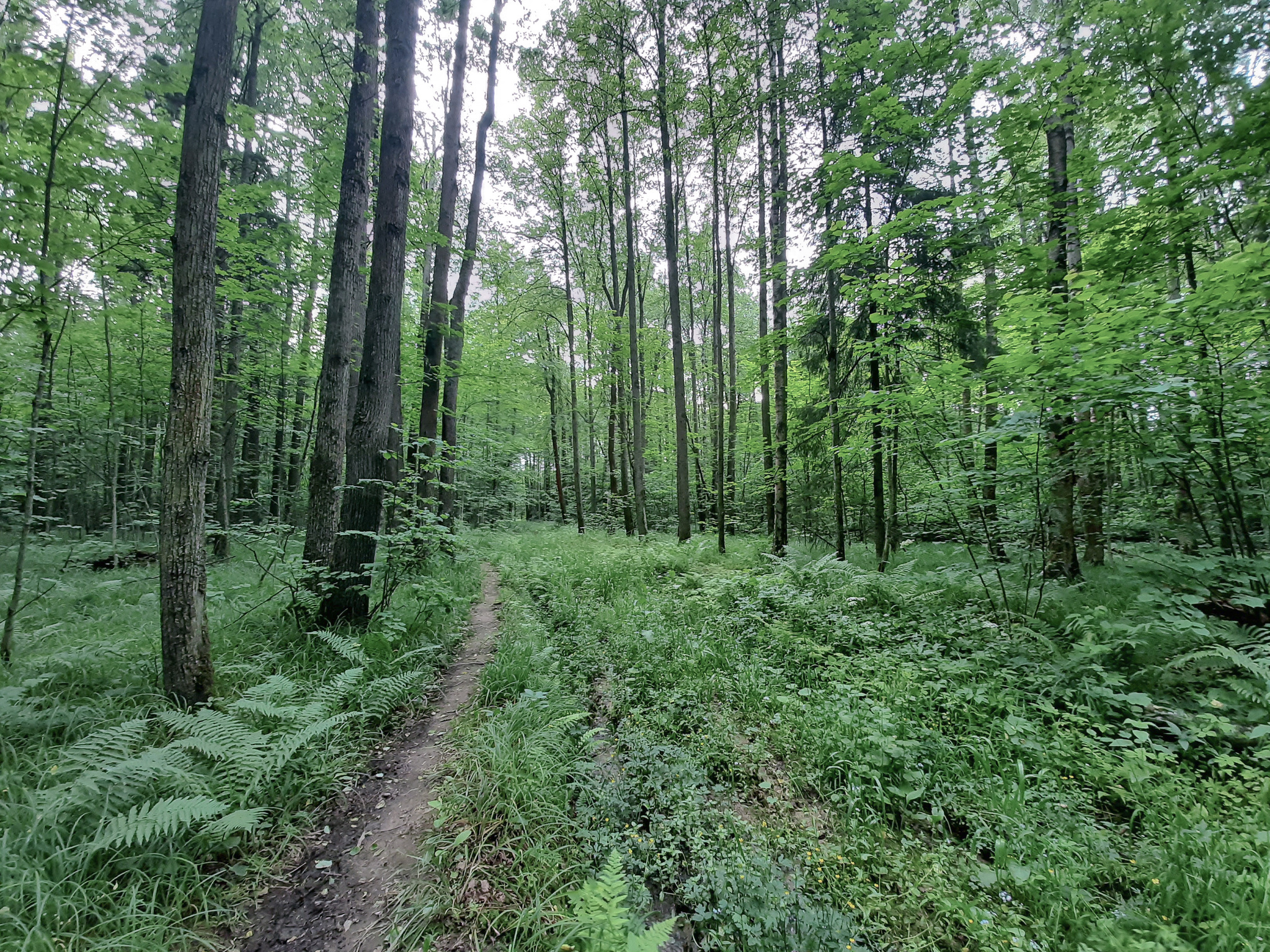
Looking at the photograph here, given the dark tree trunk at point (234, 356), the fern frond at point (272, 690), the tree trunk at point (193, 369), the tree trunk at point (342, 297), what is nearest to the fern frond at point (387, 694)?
the fern frond at point (272, 690)

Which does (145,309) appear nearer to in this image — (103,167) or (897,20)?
(103,167)

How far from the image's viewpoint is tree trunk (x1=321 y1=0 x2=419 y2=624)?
527 centimetres

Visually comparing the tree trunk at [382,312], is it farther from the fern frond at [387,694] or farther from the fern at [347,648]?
the fern frond at [387,694]

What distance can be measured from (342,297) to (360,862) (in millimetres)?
6056

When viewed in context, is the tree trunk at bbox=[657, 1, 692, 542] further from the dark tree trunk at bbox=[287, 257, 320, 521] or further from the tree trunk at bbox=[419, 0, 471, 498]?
the dark tree trunk at bbox=[287, 257, 320, 521]

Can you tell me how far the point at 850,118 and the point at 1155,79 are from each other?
3.48 metres

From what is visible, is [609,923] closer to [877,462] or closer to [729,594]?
[729,594]

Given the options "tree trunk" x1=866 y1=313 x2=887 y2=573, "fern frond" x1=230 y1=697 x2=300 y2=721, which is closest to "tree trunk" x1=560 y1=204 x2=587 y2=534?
"tree trunk" x1=866 y1=313 x2=887 y2=573

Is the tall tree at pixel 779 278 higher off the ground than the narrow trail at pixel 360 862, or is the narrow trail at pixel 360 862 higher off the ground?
the tall tree at pixel 779 278

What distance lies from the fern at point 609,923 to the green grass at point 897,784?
0.48 ft

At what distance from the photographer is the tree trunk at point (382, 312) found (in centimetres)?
527

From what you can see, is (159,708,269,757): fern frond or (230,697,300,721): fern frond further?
(230,697,300,721): fern frond

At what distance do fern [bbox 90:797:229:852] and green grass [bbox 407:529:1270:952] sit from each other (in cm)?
115

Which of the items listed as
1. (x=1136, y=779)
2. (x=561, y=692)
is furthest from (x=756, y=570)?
(x=1136, y=779)
